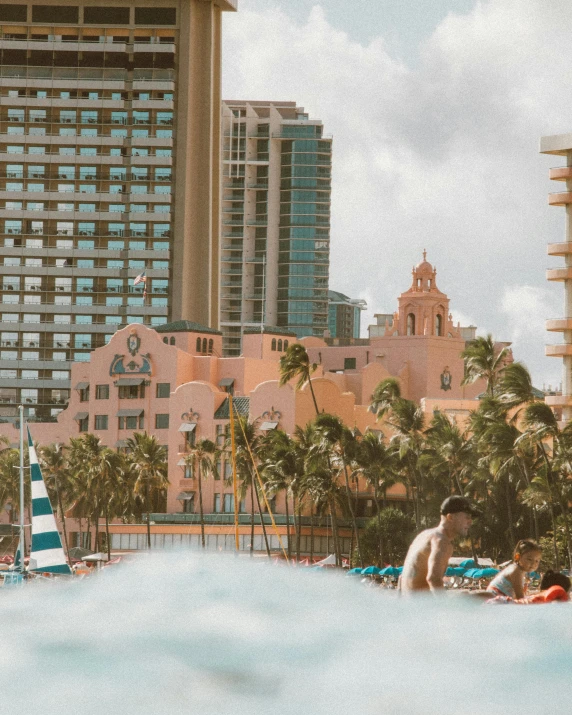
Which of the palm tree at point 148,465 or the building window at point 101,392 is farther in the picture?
the building window at point 101,392

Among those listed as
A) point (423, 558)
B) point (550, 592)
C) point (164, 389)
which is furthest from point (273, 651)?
point (164, 389)

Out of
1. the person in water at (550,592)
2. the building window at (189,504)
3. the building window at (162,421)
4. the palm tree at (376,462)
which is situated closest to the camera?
the person in water at (550,592)

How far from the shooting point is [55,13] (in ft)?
437

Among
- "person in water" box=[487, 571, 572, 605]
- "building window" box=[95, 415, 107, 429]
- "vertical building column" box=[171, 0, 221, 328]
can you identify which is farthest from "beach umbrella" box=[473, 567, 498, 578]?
"vertical building column" box=[171, 0, 221, 328]

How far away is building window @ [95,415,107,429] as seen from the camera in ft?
353

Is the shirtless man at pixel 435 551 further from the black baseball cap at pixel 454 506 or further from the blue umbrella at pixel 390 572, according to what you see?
the blue umbrella at pixel 390 572

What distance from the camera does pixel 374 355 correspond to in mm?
114125

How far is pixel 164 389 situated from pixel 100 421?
619 centimetres

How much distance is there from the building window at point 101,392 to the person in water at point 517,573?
314ft

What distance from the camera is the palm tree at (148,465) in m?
96.6

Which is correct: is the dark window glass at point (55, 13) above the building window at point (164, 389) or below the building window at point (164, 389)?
above

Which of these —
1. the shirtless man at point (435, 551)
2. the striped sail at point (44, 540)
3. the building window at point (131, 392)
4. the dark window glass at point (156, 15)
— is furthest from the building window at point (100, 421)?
the shirtless man at point (435, 551)

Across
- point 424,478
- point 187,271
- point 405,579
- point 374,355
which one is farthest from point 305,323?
point 405,579

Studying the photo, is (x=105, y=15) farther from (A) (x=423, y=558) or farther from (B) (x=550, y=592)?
(A) (x=423, y=558)
